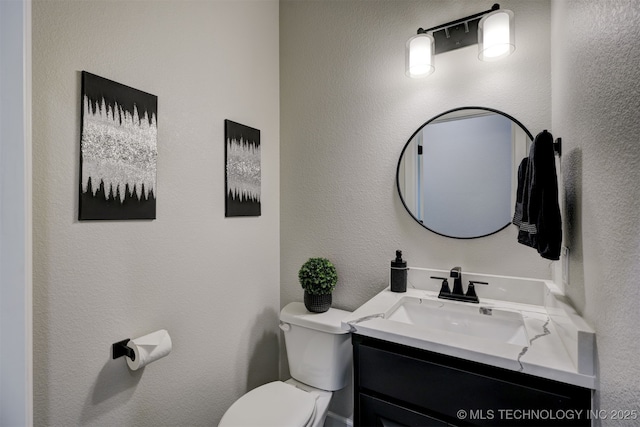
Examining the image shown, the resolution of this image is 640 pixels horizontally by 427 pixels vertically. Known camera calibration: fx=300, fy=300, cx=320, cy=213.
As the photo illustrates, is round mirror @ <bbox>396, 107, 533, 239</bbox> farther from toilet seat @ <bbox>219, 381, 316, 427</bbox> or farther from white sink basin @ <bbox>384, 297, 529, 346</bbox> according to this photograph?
toilet seat @ <bbox>219, 381, 316, 427</bbox>

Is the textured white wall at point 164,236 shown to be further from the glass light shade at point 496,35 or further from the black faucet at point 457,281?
the glass light shade at point 496,35

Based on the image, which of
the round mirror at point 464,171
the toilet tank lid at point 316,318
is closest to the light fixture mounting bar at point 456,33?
the round mirror at point 464,171

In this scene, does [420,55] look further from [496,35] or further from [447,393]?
[447,393]

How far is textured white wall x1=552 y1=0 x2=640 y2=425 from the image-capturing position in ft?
1.76

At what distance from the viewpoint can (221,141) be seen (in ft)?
4.99

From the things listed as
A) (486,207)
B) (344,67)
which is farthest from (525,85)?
(344,67)

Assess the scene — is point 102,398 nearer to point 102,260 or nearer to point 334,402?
point 102,260

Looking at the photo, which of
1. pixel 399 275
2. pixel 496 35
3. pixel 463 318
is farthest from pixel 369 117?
pixel 463 318

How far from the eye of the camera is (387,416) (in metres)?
1.08

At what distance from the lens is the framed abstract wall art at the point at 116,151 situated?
1017mm

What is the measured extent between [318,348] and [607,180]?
1288 millimetres

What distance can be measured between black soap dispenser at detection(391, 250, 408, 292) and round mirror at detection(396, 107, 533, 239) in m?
0.22

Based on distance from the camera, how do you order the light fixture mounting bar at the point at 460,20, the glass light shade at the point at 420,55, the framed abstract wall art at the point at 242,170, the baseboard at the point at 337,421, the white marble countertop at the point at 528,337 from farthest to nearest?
the baseboard at the point at 337,421 < the framed abstract wall art at the point at 242,170 < the glass light shade at the point at 420,55 < the light fixture mounting bar at the point at 460,20 < the white marble countertop at the point at 528,337

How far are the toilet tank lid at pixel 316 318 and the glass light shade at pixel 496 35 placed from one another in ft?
4.63
